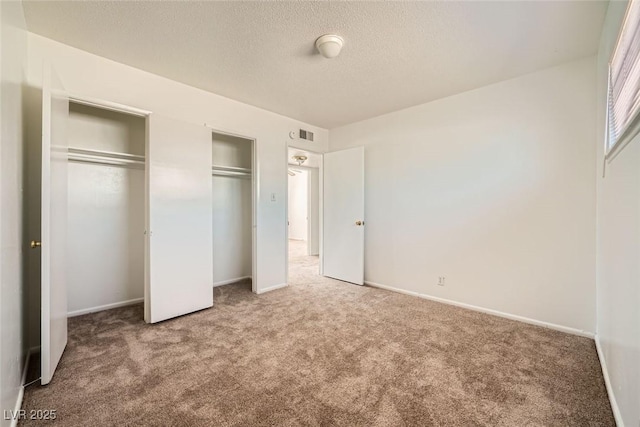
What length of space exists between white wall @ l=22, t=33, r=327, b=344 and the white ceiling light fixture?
1652 millimetres

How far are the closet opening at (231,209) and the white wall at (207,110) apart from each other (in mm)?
318

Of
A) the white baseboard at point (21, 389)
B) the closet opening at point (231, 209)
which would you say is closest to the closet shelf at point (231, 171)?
the closet opening at point (231, 209)

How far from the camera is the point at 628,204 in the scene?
134 cm

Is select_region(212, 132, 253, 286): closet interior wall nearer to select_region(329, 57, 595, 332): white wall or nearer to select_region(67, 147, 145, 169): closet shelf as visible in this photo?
select_region(67, 147, 145, 169): closet shelf

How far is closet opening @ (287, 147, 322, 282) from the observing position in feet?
16.4

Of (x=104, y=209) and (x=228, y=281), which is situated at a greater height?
(x=104, y=209)

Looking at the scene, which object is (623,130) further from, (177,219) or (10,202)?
(177,219)

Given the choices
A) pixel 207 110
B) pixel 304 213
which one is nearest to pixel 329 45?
pixel 207 110

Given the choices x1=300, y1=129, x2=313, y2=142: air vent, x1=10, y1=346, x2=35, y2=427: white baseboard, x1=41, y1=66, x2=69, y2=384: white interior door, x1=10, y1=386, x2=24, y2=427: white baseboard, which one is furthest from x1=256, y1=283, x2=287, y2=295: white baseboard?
x1=300, y1=129, x2=313, y2=142: air vent

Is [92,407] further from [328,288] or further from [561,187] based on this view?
[561,187]

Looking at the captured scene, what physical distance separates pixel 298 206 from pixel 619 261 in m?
8.53

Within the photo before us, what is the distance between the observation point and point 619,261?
153 cm

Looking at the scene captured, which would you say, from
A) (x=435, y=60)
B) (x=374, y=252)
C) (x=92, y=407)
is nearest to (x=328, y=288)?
(x=374, y=252)

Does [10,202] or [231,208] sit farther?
[231,208]
